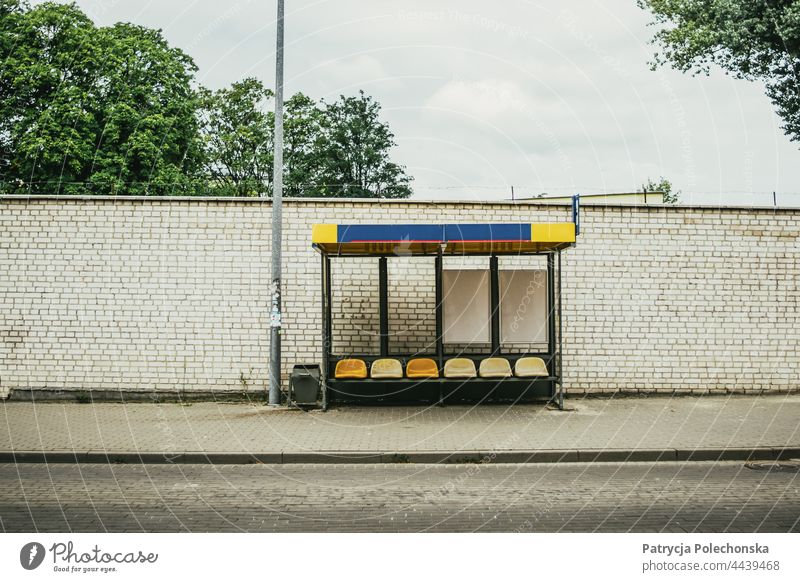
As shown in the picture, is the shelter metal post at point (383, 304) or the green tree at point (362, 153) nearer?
the shelter metal post at point (383, 304)

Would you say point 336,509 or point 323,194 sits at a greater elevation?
point 323,194

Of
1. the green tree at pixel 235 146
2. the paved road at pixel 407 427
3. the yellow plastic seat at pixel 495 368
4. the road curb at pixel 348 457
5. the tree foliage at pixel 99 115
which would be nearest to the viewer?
the road curb at pixel 348 457

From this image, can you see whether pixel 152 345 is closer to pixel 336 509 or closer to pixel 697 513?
pixel 336 509

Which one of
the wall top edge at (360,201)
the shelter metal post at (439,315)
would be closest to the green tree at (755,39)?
the wall top edge at (360,201)

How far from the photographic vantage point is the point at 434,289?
1286 cm

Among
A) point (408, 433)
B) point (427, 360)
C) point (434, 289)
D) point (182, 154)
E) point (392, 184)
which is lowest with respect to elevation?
point (408, 433)

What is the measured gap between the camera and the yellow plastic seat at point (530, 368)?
11.4m

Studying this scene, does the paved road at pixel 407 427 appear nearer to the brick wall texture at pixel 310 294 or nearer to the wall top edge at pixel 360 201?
the brick wall texture at pixel 310 294

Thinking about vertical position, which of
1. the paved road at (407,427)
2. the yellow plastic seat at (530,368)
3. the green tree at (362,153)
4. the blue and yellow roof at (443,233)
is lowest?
the paved road at (407,427)

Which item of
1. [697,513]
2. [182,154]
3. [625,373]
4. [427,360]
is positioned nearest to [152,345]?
[427,360]

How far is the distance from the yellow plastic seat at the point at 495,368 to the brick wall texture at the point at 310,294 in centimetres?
162

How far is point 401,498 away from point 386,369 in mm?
5111

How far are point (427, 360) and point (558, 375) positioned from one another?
8.00ft

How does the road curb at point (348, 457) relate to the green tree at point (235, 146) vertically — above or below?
below
